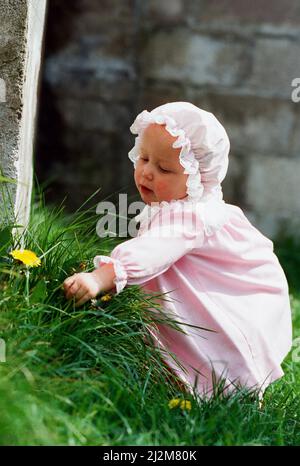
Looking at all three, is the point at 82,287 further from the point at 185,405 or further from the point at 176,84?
the point at 176,84

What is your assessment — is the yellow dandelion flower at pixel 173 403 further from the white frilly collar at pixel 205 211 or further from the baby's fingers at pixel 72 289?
the white frilly collar at pixel 205 211

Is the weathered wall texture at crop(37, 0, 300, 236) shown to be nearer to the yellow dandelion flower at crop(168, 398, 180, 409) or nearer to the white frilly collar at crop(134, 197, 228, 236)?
the white frilly collar at crop(134, 197, 228, 236)

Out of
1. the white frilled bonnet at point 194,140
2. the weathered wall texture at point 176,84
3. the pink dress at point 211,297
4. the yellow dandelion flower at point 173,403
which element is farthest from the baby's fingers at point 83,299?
the weathered wall texture at point 176,84

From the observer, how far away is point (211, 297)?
2.77m

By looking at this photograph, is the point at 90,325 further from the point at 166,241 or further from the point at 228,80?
the point at 228,80

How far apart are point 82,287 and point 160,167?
484mm

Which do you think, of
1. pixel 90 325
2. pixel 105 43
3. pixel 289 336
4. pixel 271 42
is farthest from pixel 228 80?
pixel 90 325

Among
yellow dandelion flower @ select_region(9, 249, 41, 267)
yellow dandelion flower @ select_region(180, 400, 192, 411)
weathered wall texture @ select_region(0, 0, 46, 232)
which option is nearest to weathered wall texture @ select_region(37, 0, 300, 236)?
weathered wall texture @ select_region(0, 0, 46, 232)

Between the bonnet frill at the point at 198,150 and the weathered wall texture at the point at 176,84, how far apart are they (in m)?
3.02

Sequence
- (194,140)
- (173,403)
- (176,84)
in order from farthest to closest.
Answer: (176,84) → (194,140) → (173,403)

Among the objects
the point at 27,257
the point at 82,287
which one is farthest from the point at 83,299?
the point at 27,257

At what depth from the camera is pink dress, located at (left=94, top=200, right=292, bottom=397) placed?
270 centimetres

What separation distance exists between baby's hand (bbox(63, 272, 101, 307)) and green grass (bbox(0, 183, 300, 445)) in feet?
0.10
